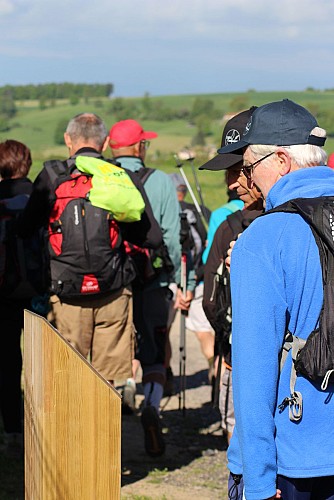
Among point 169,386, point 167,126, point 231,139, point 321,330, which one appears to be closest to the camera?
point 321,330

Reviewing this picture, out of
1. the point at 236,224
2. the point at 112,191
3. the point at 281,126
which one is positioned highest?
the point at 281,126

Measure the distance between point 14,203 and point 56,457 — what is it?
373 centimetres

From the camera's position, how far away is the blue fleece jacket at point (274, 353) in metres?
2.65

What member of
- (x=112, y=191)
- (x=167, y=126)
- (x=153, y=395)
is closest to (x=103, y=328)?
(x=112, y=191)

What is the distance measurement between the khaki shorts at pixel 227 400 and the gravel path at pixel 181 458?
75 cm

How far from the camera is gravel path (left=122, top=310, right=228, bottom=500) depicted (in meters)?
5.98

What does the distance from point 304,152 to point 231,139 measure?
4.33 feet

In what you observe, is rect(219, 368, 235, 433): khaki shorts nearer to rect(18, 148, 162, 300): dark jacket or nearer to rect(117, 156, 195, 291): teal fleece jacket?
rect(18, 148, 162, 300): dark jacket

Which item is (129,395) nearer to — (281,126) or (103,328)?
(103,328)

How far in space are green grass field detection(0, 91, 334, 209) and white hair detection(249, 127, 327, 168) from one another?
30739 mm

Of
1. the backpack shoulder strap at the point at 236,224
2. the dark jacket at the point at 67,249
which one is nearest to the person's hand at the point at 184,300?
the dark jacket at the point at 67,249

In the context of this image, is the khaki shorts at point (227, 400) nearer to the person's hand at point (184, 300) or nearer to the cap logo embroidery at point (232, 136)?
the cap logo embroidery at point (232, 136)

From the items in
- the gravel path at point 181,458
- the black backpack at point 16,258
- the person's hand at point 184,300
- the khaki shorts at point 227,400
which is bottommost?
the gravel path at point 181,458

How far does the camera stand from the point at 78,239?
5.46 meters
